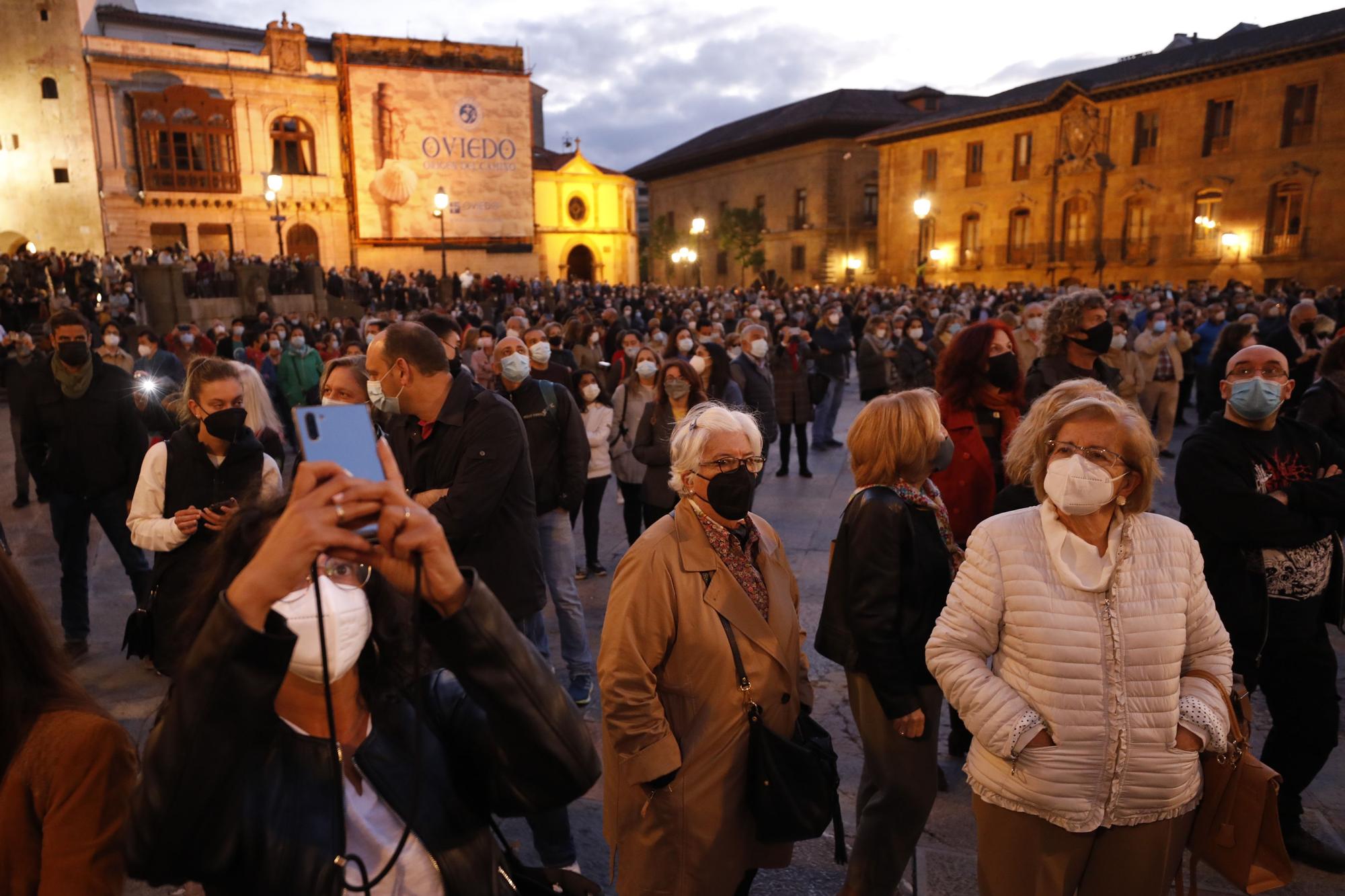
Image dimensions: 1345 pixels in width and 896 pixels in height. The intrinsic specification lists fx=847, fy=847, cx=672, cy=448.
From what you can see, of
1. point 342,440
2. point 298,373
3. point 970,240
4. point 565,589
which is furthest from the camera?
point 970,240

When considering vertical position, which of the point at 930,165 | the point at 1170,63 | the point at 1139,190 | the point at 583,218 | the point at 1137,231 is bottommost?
the point at 1137,231

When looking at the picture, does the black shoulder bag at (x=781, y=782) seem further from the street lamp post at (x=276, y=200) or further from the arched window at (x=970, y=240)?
the arched window at (x=970, y=240)

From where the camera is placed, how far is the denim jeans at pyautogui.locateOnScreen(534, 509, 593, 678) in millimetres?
4484

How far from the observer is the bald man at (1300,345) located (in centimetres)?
720

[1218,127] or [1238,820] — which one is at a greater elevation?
[1218,127]

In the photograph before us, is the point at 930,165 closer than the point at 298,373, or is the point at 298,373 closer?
the point at 298,373

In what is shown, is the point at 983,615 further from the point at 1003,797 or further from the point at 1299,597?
the point at 1299,597

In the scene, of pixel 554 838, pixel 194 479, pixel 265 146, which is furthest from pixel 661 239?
pixel 554 838

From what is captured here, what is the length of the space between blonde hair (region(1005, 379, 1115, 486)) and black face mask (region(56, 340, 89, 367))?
5.40 metres

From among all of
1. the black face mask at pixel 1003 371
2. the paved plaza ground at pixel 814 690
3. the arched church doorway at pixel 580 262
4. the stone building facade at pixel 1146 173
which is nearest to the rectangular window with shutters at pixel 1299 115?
the stone building facade at pixel 1146 173

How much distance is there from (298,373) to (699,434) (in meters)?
9.79

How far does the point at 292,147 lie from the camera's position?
36.4 meters

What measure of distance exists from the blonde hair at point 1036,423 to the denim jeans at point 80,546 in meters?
5.00

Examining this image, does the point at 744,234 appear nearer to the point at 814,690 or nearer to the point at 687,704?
the point at 814,690
